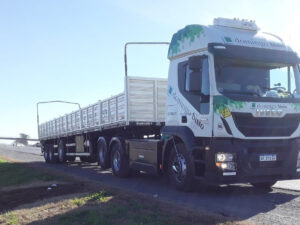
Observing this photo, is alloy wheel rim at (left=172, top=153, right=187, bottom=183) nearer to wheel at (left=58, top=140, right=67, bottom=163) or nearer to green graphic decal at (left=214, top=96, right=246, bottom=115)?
green graphic decal at (left=214, top=96, right=246, bottom=115)

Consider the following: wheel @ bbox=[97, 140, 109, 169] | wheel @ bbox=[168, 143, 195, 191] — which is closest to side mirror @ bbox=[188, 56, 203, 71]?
wheel @ bbox=[168, 143, 195, 191]

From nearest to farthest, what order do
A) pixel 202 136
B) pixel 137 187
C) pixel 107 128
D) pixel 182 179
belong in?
pixel 202 136 < pixel 182 179 < pixel 137 187 < pixel 107 128

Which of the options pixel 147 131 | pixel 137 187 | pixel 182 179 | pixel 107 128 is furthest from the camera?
pixel 107 128

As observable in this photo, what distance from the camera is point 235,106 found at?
7.52 m

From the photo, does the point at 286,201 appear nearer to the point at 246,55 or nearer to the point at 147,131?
the point at 246,55

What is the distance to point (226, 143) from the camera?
754cm

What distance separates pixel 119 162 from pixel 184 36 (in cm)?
A: 478

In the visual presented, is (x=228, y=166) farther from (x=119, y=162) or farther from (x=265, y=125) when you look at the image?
(x=119, y=162)

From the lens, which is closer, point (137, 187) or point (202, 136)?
point (202, 136)

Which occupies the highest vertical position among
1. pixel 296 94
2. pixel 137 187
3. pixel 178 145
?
pixel 296 94

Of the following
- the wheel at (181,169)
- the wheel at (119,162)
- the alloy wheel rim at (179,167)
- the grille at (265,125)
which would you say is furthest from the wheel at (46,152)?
the grille at (265,125)

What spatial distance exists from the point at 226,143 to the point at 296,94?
2010mm

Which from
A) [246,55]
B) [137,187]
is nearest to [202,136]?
→ [246,55]

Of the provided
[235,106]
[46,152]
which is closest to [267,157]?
[235,106]
